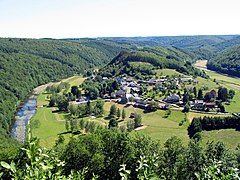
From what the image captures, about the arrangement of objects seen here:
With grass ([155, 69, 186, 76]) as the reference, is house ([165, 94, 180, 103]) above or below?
below

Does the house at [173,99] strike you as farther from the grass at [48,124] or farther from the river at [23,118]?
the river at [23,118]

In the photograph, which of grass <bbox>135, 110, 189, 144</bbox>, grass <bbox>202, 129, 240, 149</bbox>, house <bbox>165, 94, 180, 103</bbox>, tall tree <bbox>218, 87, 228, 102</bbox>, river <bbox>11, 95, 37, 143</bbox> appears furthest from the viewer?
tall tree <bbox>218, 87, 228, 102</bbox>

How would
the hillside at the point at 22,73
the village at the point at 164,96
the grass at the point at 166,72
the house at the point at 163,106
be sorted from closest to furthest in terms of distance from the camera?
the hillside at the point at 22,73 < the house at the point at 163,106 < the village at the point at 164,96 < the grass at the point at 166,72

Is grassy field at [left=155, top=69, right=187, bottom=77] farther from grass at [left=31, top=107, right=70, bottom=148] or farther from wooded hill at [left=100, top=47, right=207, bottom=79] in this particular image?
grass at [left=31, top=107, right=70, bottom=148]

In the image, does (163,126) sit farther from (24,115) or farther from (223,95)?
(24,115)

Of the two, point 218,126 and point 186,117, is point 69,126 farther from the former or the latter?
point 218,126

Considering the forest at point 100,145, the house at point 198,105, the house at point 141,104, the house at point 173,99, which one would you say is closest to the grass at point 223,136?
the forest at point 100,145

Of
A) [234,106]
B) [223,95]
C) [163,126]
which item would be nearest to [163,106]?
[163,126]

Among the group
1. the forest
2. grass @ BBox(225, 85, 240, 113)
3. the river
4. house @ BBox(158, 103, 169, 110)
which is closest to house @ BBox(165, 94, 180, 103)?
house @ BBox(158, 103, 169, 110)

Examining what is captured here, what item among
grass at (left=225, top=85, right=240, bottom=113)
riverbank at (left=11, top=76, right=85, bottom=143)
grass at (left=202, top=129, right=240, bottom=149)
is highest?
grass at (left=202, top=129, right=240, bottom=149)
